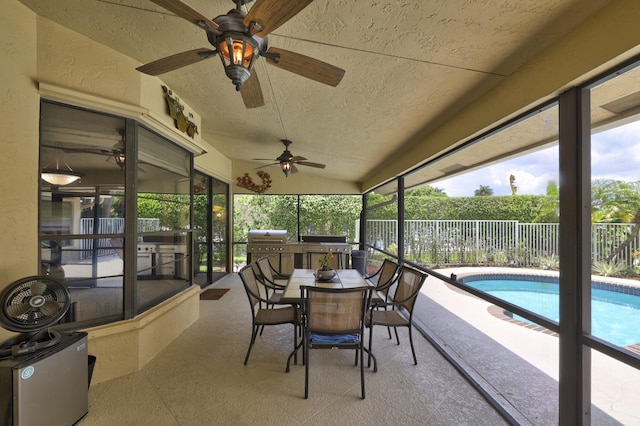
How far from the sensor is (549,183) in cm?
175

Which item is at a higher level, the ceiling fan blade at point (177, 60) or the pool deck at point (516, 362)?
the ceiling fan blade at point (177, 60)

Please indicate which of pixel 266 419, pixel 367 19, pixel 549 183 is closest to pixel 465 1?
pixel 367 19

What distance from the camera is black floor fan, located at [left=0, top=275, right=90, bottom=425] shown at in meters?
1.46

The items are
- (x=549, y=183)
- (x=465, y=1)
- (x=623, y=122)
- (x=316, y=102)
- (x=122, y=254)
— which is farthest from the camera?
(x=316, y=102)

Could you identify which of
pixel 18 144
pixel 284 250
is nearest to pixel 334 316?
pixel 18 144

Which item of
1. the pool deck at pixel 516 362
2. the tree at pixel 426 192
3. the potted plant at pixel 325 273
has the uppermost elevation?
the tree at pixel 426 192

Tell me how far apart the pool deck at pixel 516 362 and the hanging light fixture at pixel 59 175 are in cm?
356

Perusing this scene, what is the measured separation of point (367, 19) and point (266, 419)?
2.60 meters

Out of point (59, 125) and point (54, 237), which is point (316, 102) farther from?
point (54, 237)

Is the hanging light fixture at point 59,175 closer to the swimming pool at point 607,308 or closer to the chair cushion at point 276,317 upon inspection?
the chair cushion at point 276,317

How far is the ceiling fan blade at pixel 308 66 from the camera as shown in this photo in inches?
58.2

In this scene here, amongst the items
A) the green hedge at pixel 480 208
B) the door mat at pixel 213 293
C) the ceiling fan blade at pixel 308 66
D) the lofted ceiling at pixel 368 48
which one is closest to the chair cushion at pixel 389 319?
the green hedge at pixel 480 208

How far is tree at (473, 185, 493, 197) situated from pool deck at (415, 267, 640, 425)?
2.51 ft

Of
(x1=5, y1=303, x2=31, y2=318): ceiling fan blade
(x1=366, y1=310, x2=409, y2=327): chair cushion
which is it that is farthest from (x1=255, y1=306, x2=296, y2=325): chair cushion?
(x1=5, y1=303, x2=31, y2=318): ceiling fan blade
